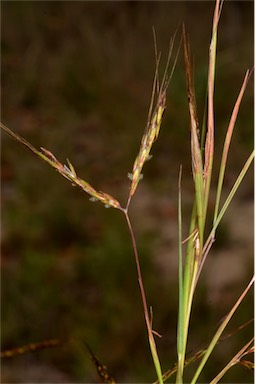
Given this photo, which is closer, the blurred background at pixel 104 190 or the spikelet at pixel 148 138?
the spikelet at pixel 148 138

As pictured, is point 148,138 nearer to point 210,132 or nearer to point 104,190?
point 210,132

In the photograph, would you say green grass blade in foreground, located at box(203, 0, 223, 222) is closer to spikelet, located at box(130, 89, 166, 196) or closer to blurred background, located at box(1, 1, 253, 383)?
spikelet, located at box(130, 89, 166, 196)

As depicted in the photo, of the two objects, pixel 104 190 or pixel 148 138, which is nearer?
pixel 148 138

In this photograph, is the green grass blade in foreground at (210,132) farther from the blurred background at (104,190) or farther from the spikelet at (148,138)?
the blurred background at (104,190)

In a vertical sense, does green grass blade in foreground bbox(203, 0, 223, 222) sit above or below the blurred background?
above

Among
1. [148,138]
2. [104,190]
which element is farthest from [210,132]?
[104,190]

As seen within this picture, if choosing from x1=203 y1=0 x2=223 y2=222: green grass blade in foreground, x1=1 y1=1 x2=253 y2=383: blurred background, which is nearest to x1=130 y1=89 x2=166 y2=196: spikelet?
x1=203 y1=0 x2=223 y2=222: green grass blade in foreground

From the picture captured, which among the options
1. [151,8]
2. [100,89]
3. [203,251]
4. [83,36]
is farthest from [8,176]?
[203,251]

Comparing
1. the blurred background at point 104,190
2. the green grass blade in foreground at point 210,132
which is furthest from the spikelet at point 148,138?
the blurred background at point 104,190
